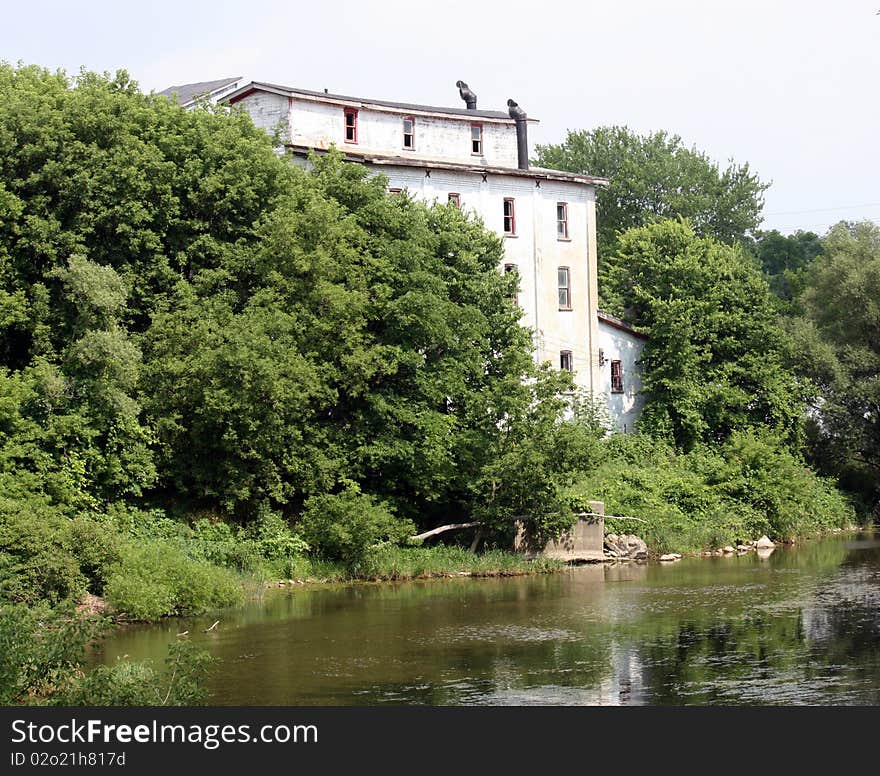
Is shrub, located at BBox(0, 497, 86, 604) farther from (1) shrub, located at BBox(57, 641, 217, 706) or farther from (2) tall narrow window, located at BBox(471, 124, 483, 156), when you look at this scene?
(2) tall narrow window, located at BBox(471, 124, 483, 156)

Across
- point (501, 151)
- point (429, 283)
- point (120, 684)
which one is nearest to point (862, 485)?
point (501, 151)

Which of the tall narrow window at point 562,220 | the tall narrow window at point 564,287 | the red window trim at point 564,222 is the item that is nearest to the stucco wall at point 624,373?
the tall narrow window at point 564,287

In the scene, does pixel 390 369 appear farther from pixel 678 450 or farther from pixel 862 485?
pixel 862 485

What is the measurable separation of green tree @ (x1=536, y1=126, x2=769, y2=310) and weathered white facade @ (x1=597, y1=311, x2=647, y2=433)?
2639 centimetres

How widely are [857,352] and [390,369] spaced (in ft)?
89.4

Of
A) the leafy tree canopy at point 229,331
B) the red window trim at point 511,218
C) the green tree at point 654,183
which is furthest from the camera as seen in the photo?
the green tree at point 654,183

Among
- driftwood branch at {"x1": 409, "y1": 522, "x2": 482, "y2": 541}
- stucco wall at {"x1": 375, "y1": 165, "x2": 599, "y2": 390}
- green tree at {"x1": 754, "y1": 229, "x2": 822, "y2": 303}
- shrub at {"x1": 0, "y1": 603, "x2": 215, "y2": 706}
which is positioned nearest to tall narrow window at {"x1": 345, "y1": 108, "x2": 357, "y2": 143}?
stucco wall at {"x1": 375, "y1": 165, "x2": 599, "y2": 390}

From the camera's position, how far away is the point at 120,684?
18.6 m

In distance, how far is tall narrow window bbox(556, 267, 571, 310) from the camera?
59406 millimetres

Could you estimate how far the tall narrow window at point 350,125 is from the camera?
57.1 meters

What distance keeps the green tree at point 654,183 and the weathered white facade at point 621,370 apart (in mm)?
26391

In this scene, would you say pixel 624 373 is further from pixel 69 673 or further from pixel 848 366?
pixel 69 673

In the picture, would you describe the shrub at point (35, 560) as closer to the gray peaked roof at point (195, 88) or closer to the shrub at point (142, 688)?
the shrub at point (142, 688)

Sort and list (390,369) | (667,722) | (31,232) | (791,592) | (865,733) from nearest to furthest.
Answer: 1. (865,733)
2. (667,722)
3. (791,592)
4. (31,232)
5. (390,369)
